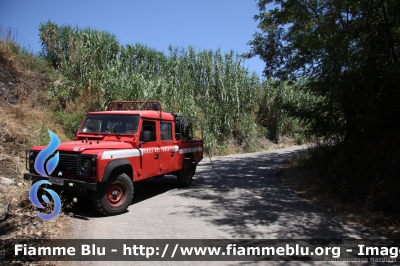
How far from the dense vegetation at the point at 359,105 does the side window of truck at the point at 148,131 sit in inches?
177

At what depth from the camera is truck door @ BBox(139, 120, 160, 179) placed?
6547 mm

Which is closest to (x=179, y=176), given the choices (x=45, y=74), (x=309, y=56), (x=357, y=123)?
(x=357, y=123)

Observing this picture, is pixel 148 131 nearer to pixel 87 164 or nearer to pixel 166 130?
pixel 166 130

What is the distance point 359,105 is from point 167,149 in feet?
15.3

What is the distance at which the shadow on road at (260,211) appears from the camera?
502cm

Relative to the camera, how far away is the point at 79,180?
5.41 metres

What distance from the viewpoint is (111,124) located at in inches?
266

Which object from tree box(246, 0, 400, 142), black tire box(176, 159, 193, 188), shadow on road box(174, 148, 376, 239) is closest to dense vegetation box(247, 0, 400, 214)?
tree box(246, 0, 400, 142)

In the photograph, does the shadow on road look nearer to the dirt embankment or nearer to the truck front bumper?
the truck front bumper

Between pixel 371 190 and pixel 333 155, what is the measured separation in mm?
2056

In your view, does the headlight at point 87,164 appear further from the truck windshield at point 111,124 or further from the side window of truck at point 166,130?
the side window of truck at point 166,130

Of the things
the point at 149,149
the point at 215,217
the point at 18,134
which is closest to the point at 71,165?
the point at 149,149

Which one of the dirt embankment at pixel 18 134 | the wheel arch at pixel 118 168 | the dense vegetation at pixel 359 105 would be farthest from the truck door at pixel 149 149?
the dense vegetation at pixel 359 105

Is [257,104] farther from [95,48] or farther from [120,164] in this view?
[120,164]
